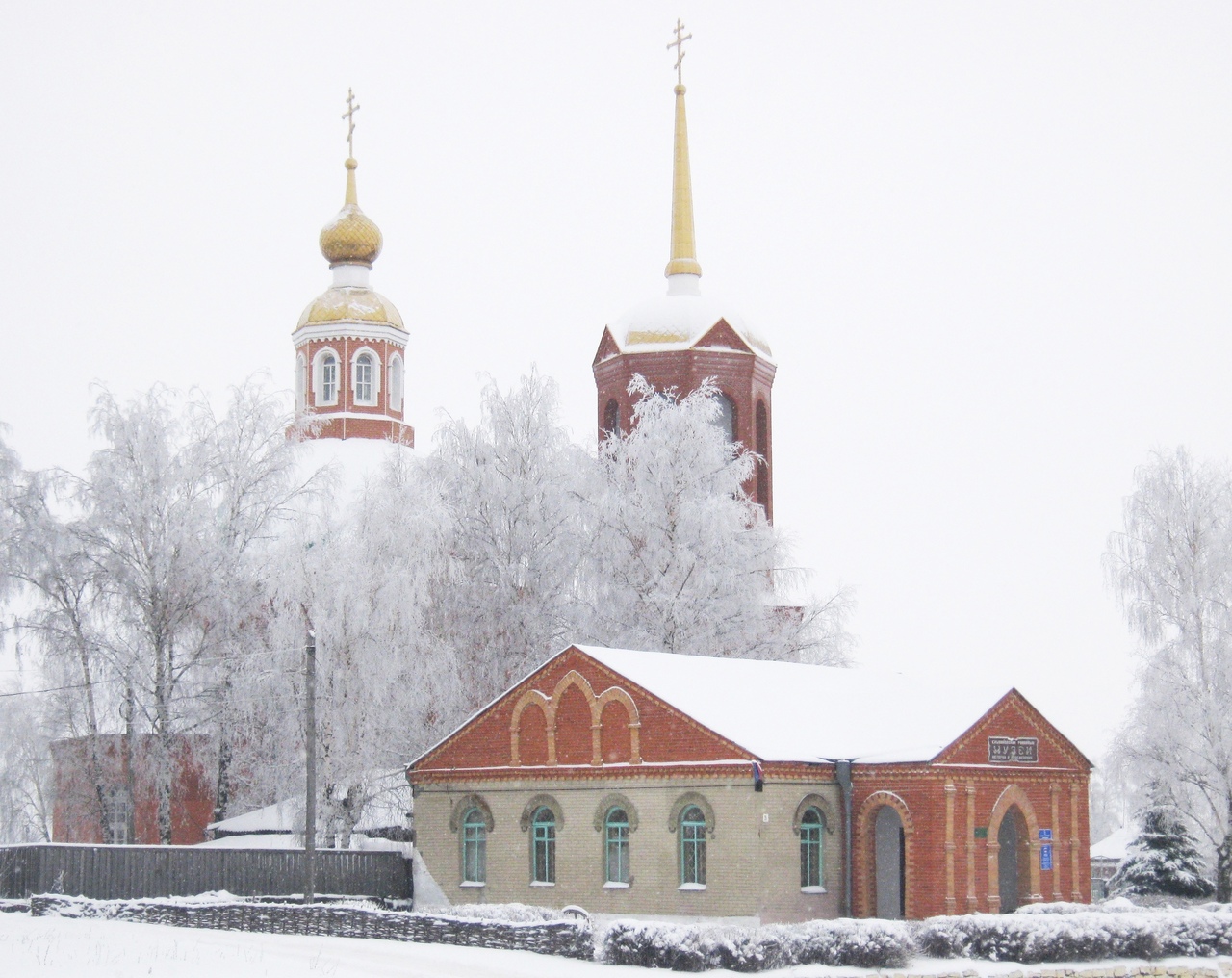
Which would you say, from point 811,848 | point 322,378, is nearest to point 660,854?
point 811,848

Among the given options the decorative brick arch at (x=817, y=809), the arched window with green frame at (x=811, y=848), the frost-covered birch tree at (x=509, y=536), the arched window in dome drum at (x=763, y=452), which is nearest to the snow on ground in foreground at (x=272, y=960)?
the decorative brick arch at (x=817, y=809)

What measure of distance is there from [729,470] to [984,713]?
556 inches

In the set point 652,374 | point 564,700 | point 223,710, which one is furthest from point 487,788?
point 652,374

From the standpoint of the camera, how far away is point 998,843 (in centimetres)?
3153

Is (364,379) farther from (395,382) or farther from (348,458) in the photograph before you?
(348,458)

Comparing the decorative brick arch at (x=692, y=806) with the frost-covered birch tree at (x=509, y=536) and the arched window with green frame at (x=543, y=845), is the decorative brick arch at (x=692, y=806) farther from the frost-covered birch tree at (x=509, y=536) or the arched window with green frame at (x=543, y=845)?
the frost-covered birch tree at (x=509, y=536)

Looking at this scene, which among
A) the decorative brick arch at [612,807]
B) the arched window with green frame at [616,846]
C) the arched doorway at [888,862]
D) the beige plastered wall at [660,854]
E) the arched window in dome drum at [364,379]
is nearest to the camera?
the beige plastered wall at [660,854]

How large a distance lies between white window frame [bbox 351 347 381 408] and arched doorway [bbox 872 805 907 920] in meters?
28.0

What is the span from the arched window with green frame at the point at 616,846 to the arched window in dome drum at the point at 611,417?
22110mm

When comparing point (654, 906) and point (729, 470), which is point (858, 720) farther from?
point (729, 470)

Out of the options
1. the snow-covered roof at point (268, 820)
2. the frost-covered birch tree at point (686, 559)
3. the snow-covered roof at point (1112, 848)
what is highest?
the frost-covered birch tree at point (686, 559)

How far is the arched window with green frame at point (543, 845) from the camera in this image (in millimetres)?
31859

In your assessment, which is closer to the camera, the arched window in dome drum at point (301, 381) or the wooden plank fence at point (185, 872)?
the wooden plank fence at point (185, 872)

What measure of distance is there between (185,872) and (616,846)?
8.70m
